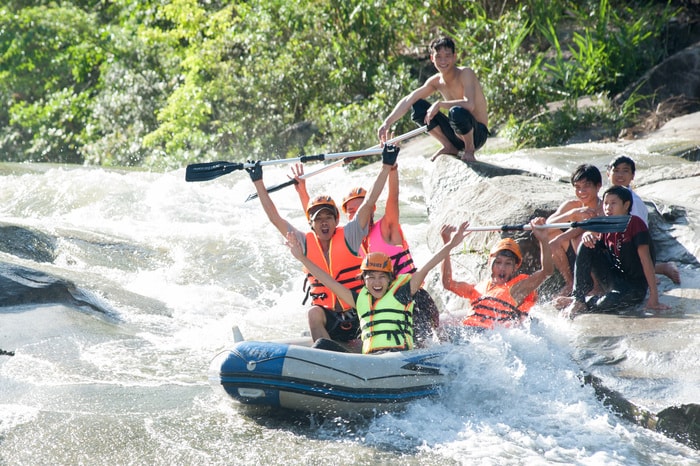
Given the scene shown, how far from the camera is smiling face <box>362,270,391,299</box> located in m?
5.18

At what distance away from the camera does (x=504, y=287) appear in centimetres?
564

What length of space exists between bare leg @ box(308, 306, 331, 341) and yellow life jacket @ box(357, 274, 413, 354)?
0.99ft

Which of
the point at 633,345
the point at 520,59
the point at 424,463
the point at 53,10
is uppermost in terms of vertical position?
the point at 53,10

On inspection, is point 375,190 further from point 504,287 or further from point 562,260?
point 562,260

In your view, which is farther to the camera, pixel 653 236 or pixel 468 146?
pixel 468 146

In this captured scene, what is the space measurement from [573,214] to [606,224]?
41cm

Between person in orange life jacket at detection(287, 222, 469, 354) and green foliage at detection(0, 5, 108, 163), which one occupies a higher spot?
green foliage at detection(0, 5, 108, 163)

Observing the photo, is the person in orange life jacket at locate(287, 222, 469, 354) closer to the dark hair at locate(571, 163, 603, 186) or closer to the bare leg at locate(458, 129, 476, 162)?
the dark hair at locate(571, 163, 603, 186)

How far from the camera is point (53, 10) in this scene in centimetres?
1767

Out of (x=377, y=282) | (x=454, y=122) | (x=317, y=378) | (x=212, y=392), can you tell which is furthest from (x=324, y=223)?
(x=454, y=122)

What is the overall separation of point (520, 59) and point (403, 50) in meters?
2.87

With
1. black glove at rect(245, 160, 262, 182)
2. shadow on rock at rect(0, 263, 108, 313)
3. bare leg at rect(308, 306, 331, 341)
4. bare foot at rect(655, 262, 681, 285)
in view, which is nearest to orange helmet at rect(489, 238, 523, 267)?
bare foot at rect(655, 262, 681, 285)

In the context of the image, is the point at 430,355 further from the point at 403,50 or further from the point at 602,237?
the point at 403,50

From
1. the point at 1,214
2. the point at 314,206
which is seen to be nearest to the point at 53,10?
the point at 1,214
